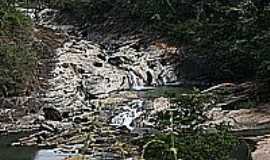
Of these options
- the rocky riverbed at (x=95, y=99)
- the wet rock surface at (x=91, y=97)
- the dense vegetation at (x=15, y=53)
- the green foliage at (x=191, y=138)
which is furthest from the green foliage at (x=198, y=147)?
the dense vegetation at (x=15, y=53)

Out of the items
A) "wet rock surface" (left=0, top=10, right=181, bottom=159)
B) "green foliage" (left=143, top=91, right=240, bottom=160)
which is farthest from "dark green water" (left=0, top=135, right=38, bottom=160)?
"green foliage" (left=143, top=91, right=240, bottom=160)

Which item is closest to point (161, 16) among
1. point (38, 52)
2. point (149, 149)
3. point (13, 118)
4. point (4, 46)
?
point (38, 52)

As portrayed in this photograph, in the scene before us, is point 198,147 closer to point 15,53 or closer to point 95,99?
point 95,99

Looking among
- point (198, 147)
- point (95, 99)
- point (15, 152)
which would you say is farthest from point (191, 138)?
point (95, 99)

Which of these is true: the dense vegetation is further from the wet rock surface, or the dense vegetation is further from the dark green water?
the dark green water

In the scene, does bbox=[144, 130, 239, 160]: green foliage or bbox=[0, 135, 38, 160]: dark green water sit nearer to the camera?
bbox=[144, 130, 239, 160]: green foliage

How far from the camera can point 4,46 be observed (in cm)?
Result: 2994

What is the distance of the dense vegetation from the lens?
28.7 m

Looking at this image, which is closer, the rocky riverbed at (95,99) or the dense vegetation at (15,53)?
→ the rocky riverbed at (95,99)

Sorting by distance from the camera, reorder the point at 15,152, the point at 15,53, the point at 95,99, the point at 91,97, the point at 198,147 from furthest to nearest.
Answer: the point at 15,53 → the point at 91,97 → the point at 95,99 → the point at 15,152 → the point at 198,147

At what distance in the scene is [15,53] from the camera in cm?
3033

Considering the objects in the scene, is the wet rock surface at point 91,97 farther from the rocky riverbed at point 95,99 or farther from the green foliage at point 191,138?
the green foliage at point 191,138

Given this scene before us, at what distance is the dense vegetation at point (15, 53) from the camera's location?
94.2ft

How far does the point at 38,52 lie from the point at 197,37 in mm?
8286
